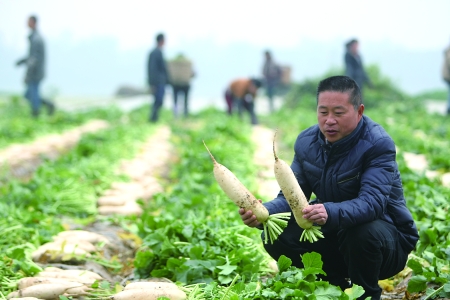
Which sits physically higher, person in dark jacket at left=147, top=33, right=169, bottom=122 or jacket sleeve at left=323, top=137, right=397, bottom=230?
jacket sleeve at left=323, top=137, right=397, bottom=230

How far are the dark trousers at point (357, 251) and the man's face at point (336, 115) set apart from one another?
43 cm

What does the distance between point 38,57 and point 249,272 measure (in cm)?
936

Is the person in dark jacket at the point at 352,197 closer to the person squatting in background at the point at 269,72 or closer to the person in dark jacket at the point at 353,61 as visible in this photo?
the person in dark jacket at the point at 353,61

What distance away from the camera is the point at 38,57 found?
11.5 meters

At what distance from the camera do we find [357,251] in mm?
2709

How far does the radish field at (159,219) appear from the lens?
3.04 meters

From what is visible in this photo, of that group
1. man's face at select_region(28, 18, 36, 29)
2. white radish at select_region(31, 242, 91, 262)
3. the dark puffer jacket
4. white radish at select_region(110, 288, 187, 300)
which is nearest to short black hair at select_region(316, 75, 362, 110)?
the dark puffer jacket

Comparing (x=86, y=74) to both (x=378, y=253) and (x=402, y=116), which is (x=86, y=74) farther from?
(x=378, y=253)

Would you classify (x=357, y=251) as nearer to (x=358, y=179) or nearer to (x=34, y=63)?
(x=358, y=179)

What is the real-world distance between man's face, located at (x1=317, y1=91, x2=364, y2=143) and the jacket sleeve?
0.15 m

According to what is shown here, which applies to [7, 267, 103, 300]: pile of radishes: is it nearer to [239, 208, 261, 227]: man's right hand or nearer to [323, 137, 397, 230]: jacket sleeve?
[239, 208, 261, 227]: man's right hand

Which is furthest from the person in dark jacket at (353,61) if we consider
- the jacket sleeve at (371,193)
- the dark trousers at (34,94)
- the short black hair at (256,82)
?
the jacket sleeve at (371,193)

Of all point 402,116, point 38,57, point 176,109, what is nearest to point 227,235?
point 38,57

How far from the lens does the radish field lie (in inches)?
120
